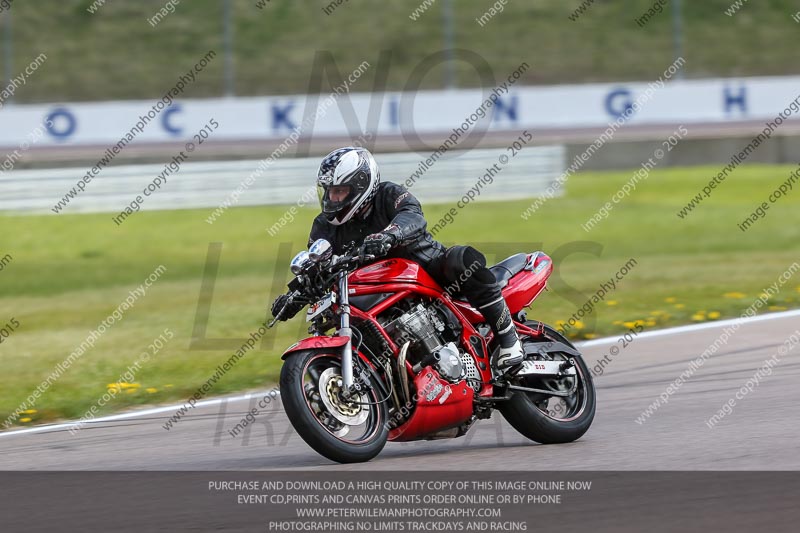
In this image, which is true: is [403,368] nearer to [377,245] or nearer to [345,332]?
[345,332]

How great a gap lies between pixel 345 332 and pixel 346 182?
2.80 ft

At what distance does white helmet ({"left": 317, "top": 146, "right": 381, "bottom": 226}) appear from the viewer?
7.05 metres

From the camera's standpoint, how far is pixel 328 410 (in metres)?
6.66

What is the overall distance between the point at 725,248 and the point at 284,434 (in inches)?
451

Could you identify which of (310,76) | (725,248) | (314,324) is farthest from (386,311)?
(310,76)

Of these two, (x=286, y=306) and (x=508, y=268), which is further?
(x=508, y=268)

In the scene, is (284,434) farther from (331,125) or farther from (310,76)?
(310,76)

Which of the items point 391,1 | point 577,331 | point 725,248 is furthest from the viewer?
point 391,1

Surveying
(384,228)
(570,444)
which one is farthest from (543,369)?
(384,228)

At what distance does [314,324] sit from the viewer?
7031 mm

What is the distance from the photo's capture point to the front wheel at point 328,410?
650cm
